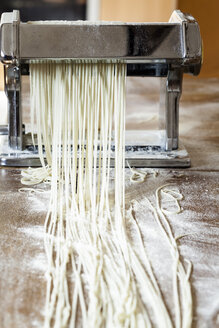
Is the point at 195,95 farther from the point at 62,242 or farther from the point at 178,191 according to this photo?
the point at 62,242

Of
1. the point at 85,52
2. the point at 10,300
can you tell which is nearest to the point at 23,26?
the point at 85,52

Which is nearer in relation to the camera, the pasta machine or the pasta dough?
the pasta dough

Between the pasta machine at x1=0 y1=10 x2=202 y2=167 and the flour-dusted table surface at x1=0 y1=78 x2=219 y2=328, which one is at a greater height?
the pasta machine at x1=0 y1=10 x2=202 y2=167

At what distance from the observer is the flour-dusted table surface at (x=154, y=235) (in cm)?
100

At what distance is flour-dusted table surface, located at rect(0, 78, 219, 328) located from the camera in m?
1.00

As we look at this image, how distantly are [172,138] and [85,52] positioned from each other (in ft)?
1.58

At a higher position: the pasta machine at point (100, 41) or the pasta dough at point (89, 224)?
the pasta machine at point (100, 41)

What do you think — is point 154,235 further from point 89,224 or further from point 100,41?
point 100,41

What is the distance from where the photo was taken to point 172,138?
1888 mm

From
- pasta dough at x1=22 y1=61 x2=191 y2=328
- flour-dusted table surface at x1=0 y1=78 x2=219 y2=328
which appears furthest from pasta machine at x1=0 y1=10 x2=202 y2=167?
flour-dusted table surface at x1=0 y1=78 x2=219 y2=328

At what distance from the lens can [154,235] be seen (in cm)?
132

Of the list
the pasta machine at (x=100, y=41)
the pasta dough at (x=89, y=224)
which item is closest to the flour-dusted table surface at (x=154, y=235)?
the pasta dough at (x=89, y=224)

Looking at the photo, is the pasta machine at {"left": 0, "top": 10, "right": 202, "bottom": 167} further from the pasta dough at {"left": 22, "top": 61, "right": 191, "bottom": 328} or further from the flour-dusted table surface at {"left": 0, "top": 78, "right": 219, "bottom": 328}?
the flour-dusted table surface at {"left": 0, "top": 78, "right": 219, "bottom": 328}

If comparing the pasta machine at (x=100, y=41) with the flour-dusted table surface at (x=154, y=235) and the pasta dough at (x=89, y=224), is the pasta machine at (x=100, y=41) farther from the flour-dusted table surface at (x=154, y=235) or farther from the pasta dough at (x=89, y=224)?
the flour-dusted table surface at (x=154, y=235)
